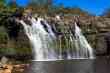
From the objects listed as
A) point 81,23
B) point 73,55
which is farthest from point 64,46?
point 81,23

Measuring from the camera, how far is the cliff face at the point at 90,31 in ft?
119

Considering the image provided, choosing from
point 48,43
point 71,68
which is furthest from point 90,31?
point 71,68

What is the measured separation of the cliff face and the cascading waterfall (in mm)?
737

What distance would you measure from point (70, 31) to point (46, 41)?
325 centimetres

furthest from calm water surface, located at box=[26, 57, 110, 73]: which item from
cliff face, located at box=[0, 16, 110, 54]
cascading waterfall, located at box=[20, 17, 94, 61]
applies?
cascading waterfall, located at box=[20, 17, 94, 61]

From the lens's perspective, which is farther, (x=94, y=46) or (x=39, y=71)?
(x=94, y=46)

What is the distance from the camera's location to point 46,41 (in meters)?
38.5

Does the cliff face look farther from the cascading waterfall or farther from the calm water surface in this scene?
the calm water surface

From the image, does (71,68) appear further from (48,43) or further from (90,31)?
(90,31)

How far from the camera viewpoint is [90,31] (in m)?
39.4

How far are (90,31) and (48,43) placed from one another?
204 inches

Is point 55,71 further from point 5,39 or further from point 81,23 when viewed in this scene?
point 81,23

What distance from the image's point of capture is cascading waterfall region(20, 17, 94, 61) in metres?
37.0

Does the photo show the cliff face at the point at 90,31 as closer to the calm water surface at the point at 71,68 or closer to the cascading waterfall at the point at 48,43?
the cascading waterfall at the point at 48,43
